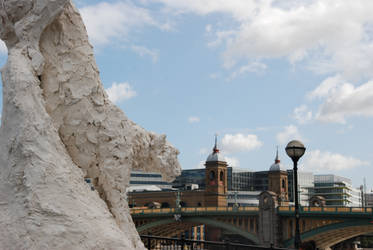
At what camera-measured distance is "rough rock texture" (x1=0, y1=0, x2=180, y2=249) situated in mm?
6324

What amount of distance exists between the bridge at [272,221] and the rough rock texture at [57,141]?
109ft

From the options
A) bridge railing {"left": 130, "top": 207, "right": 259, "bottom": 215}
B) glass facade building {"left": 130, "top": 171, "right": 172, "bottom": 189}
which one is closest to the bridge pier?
bridge railing {"left": 130, "top": 207, "right": 259, "bottom": 215}

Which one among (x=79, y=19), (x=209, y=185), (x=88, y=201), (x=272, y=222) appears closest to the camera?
(x=88, y=201)

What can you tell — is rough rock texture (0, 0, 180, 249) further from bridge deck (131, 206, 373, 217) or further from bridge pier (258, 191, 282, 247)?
bridge pier (258, 191, 282, 247)

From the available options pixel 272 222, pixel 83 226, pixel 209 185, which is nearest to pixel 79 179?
pixel 83 226

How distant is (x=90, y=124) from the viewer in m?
7.53

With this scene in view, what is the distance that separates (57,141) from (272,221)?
3891 cm

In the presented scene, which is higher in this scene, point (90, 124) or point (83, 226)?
point (90, 124)

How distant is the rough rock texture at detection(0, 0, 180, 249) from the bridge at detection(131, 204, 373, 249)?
33.2m

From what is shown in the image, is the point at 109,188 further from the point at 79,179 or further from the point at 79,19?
the point at 79,19

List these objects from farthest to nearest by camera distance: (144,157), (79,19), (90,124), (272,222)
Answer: (272,222), (144,157), (79,19), (90,124)

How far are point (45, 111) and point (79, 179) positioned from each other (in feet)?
3.77

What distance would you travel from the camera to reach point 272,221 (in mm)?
43656

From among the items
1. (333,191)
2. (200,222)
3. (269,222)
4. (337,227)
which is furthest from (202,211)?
(333,191)
